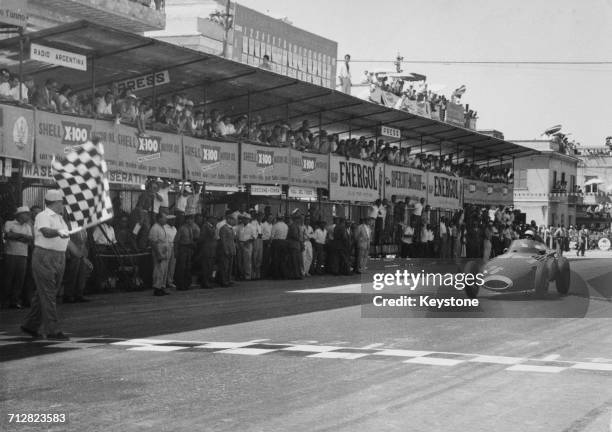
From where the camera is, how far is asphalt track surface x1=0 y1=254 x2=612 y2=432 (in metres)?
7.21

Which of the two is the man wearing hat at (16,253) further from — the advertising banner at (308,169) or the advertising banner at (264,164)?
the advertising banner at (308,169)

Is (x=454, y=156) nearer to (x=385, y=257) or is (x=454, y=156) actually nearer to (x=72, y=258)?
(x=385, y=257)

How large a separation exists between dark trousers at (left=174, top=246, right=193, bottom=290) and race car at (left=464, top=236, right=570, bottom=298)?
6.02 meters

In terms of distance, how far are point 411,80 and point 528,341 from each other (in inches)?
1890

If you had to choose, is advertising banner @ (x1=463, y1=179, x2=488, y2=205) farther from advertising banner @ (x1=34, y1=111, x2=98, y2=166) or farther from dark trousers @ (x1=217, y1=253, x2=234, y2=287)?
advertising banner @ (x1=34, y1=111, x2=98, y2=166)

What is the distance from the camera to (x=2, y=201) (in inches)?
668

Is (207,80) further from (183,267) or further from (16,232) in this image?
(16,232)

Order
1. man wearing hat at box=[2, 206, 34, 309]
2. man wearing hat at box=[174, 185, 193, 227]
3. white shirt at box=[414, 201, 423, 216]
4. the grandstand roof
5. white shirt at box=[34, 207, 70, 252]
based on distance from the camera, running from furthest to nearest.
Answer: white shirt at box=[414, 201, 423, 216] → man wearing hat at box=[174, 185, 193, 227] → the grandstand roof → man wearing hat at box=[2, 206, 34, 309] → white shirt at box=[34, 207, 70, 252]

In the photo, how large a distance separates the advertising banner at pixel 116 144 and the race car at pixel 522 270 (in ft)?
23.6

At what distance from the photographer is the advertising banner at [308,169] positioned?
26.1 m

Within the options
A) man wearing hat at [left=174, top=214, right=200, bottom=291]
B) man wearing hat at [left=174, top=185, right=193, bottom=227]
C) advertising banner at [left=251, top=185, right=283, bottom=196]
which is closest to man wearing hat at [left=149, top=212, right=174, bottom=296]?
man wearing hat at [left=174, top=214, right=200, bottom=291]

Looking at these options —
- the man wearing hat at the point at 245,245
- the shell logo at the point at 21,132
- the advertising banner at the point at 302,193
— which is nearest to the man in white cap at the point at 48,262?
the shell logo at the point at 21,132

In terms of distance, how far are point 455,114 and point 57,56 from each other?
42911 millimetres

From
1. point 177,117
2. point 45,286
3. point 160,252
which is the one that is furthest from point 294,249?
point 45,286
